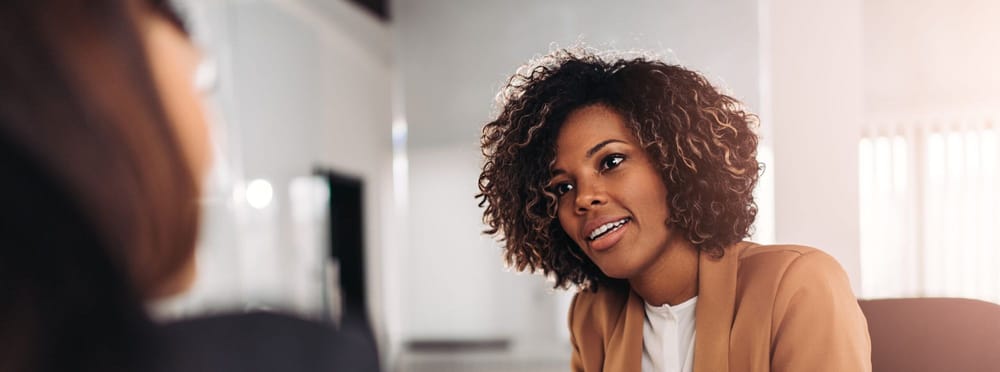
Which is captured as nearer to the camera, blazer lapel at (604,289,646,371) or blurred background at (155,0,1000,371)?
blazer lapel at (604,289,646,371)

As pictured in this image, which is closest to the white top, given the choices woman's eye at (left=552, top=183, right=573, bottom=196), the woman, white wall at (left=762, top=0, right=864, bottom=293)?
the woman

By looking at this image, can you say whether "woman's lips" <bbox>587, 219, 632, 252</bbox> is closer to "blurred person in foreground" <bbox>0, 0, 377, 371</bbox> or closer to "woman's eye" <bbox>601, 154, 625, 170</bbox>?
"woman's eye" <bbox>601, 154, 625, 170</bbox>

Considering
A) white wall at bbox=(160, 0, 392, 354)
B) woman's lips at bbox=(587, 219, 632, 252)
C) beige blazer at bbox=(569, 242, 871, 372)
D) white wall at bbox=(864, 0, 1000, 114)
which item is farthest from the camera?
white wall at bbox=(864, 0, 1000, 114)

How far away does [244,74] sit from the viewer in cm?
384

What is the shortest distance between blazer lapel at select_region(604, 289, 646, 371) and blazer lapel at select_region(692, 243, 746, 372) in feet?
0.42

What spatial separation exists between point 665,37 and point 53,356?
194 inches

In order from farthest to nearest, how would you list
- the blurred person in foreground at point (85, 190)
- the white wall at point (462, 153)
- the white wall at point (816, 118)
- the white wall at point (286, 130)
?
1. the white wall at point (462, 153)
2. the white wall at point (286, 130)
3. the white wall at point (816, 118)
4. the blurred person in foreground at point (85, 190)

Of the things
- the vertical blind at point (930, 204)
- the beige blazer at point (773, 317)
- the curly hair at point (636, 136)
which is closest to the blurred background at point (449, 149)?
the vertical blind at point (930, 204)

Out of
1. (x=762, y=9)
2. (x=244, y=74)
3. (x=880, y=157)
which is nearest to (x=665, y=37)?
(x=880, y=157)

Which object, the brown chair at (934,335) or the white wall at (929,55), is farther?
the white wall at (929,55)

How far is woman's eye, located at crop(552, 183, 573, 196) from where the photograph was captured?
1360 millimetres

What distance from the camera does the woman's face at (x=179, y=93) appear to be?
351 mm

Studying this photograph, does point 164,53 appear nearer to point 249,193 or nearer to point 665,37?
point 249,193

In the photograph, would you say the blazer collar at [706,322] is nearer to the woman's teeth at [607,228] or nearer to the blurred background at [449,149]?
the woman's teeth at [607,228]
